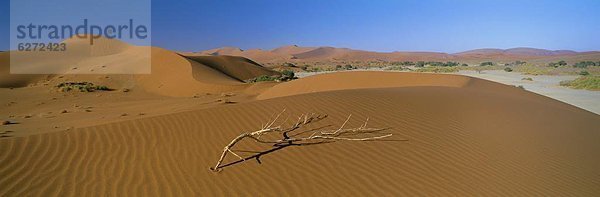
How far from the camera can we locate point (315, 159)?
4418 millimetres

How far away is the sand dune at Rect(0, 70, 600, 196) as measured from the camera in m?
3.80

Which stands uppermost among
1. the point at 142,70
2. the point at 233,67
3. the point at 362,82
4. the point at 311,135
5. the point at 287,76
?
the point at 233,67

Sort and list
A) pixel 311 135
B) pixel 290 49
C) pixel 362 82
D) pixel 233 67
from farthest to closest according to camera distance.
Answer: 1. pixel 290 49
2. pixel 233 67
3. pixel 362 82
4. pixel 311 135

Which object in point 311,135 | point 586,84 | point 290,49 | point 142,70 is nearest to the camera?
point 311,135

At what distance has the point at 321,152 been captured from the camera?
15.1 feet

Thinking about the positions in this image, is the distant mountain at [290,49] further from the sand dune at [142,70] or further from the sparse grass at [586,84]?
the sparse grass at [586,84]

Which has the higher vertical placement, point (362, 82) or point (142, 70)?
point (142, 70)

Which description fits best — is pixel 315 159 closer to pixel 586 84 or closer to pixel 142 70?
pixel 586 84

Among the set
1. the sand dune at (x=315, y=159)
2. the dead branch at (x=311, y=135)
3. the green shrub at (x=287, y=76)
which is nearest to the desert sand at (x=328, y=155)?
the sand dune at (x=315, y=159)

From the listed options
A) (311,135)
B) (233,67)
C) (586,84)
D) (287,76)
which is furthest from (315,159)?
(233,67)

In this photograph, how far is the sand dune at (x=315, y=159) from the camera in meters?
3.80

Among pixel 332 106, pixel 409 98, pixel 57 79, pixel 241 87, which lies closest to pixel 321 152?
pixel 332 106

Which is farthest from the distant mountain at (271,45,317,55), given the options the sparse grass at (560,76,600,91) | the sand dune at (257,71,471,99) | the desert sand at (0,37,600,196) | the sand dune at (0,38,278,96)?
the desert sand at (0,37,600,196)

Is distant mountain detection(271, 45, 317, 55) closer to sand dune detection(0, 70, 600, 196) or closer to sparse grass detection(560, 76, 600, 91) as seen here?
sparse grass detection(560, 76, 600, 91)
